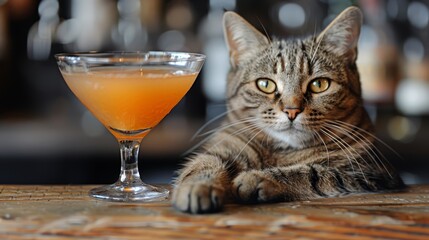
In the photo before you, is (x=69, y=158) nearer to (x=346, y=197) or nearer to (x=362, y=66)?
(x=362, y=66)

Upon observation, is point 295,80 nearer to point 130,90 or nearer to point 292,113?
point 292,113

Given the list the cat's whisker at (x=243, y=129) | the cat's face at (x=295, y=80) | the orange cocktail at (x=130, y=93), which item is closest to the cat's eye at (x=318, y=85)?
the cat's face at (x=295, y=80)

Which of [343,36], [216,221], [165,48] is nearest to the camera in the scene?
[216,221]

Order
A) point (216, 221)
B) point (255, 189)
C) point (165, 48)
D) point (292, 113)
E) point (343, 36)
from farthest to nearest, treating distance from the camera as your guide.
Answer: point (165, 48)
point (343, 36)
point (292, 113)
point (255, 189)
point (216, 221)

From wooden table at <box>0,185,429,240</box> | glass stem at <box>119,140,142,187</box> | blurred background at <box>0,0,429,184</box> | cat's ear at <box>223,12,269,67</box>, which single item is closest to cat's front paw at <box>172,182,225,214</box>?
wooden table at <box>0,185,429,240</box>

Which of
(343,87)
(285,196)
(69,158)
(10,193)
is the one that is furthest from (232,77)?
(69,158)

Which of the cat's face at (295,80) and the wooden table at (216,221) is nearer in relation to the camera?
the wooden table at (216,221)

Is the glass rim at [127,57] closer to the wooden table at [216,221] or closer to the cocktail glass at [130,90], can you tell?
the cocktail glass at [130,90]

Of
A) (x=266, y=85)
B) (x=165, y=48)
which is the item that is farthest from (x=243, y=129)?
(x=165, y=48)
